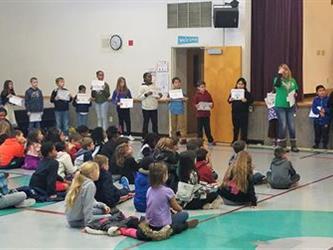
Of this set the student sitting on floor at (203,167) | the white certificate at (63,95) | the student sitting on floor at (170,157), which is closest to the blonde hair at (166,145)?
the student sitting on floor at (170,157)

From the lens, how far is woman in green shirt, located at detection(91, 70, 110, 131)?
17.2 metres

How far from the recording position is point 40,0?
64.8 ft

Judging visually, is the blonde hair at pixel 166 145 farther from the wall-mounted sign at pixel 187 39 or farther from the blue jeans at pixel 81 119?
the blue jeans at pixel 81 119

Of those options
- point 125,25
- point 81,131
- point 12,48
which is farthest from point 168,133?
point 12,48

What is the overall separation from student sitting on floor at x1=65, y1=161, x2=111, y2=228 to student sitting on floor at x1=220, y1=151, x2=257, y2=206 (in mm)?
1994

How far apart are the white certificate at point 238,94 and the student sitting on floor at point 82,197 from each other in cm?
807

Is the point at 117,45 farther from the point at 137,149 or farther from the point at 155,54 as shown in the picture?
the point at 137,149

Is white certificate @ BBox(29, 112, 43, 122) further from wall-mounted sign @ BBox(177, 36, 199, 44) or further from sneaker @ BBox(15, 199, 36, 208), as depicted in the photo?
sneaker @ BBox(15, 199, 36, 208)

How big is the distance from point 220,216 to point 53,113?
1166 cm

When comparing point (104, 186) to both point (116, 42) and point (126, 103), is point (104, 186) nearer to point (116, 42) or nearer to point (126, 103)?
point (126, 103)

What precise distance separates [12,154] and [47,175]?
347cm

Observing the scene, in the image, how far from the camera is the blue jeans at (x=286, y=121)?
14.5 metres

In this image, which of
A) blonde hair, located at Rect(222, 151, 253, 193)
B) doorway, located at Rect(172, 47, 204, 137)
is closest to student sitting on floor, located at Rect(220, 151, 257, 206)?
blonde hair, located at Rect(222, 151, 253, 193)

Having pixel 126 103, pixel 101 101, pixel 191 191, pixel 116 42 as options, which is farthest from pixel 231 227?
pixel 116 42
